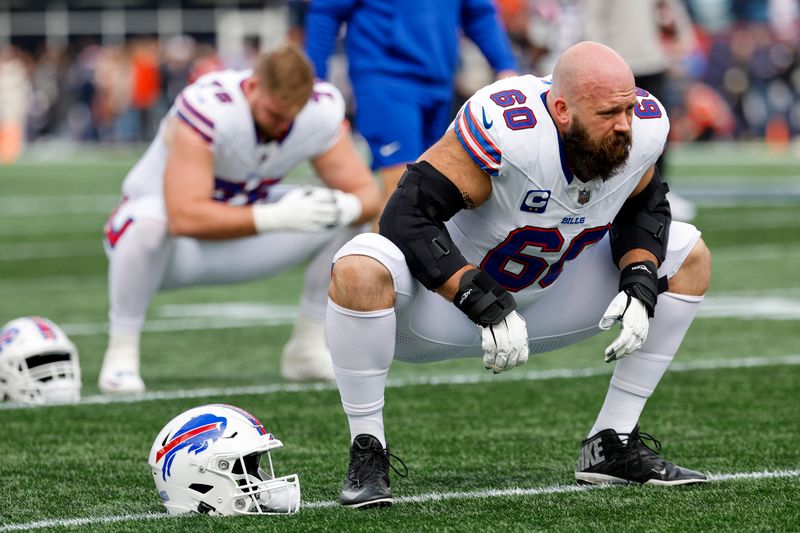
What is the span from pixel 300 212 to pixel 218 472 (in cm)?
214

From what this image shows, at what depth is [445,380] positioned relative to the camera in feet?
19.4

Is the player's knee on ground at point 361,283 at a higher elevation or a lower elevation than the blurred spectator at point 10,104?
higher

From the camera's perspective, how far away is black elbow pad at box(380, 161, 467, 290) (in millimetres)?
3689

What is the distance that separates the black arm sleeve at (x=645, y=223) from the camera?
3947 mm

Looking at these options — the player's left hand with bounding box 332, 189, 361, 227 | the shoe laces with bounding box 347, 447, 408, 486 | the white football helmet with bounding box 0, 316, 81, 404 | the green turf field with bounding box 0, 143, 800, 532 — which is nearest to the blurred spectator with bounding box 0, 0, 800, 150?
the green turf field with bounding box 0, 143, 800, 532

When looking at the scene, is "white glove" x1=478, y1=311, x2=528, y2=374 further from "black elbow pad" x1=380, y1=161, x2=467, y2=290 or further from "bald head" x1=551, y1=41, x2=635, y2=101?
"bald head" x1=551, y1=41, x2=635, y2=101

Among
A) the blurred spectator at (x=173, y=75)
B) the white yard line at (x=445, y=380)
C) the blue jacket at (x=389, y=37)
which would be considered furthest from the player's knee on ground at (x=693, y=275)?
the blurred spectator at (x=173, y=75)

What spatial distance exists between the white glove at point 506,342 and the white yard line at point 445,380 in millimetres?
2069

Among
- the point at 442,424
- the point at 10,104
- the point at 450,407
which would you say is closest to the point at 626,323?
the point at 442,424

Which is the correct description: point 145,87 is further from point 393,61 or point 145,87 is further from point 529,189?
point 529,189

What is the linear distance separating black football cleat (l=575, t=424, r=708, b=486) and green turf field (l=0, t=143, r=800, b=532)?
2.4 inches

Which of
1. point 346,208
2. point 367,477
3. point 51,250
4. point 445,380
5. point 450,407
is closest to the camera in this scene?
point 367,477

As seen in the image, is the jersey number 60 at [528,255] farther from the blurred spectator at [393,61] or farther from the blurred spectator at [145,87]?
the blurred spectator at [145,87]

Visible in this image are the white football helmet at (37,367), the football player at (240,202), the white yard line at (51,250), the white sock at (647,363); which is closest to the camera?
the white sock at (647,363)
